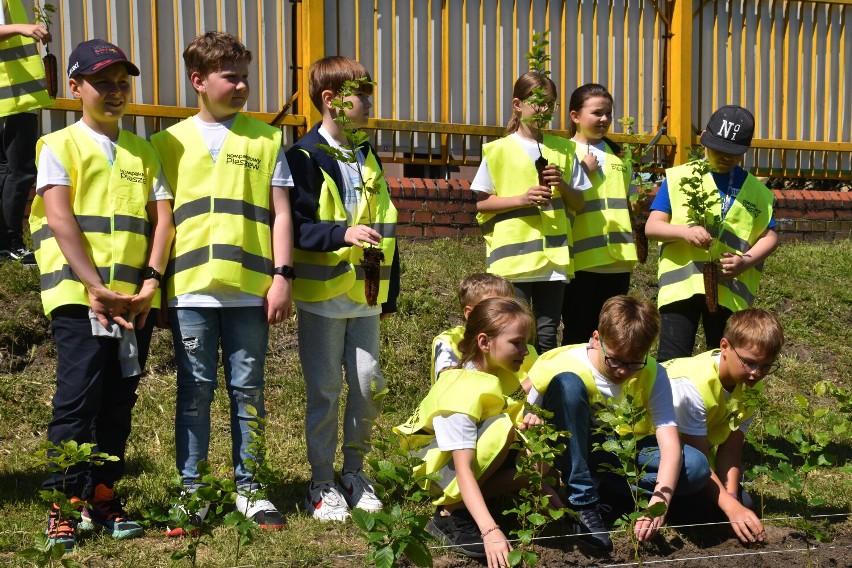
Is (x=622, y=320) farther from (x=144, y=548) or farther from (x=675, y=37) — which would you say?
(x=675, y=37)

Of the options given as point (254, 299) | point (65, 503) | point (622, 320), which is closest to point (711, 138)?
point (622, 320)

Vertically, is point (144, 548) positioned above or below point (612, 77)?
below

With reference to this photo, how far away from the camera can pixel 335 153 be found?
458 centimetres

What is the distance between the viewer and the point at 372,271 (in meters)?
4.62

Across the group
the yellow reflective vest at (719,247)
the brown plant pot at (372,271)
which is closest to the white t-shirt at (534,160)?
the yellow reflective vest at (719,247)

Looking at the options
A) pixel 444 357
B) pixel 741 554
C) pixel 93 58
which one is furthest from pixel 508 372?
pixel 93 58

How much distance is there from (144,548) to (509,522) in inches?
55.6

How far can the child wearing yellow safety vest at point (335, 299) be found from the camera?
15.5 ft

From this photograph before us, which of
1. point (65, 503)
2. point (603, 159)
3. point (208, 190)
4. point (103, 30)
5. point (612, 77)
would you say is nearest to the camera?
point (65, 503)

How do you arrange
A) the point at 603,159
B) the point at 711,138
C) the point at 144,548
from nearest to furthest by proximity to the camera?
the point at 144,548 < the point at 711,138 < the point at 603,159

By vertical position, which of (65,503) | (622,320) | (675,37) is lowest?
(65,503)

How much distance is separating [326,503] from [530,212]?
1.86m

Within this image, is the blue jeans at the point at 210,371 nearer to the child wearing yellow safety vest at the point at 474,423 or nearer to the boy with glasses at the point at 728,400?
the child wearing yellow safety vest at the point at 474,423

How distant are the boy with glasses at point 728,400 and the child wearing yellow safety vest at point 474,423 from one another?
0.70 metres
